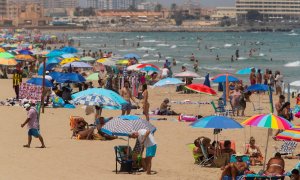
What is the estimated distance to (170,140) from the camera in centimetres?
1566

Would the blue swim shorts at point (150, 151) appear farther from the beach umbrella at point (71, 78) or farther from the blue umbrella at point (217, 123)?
the beach umbrella at point (71, 78)

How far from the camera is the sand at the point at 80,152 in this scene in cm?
1188

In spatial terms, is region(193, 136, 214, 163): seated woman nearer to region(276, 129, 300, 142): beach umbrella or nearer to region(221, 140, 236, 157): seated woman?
region(221, 140, 236, 157): seated woman

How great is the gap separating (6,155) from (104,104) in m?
2.89

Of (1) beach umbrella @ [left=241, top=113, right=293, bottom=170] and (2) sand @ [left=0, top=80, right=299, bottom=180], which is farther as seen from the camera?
(2) sand @ [left=0, top=80, right=299, bottom=180]

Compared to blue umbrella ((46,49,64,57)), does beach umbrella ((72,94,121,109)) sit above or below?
above

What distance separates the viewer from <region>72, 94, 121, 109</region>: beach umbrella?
15.3 m

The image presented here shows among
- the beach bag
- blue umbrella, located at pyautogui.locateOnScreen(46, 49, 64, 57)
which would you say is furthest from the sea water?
the beach bag

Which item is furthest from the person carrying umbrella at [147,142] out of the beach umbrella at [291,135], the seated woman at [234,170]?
the beach umbrella at [291,135]

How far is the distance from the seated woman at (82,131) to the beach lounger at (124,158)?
3.04 metres

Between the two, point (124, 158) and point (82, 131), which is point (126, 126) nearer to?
point (124, 158)

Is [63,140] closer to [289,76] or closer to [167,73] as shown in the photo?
[167,73]

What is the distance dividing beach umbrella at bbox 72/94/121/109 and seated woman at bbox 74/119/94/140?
48 centimetres

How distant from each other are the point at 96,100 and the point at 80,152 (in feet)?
6.04
